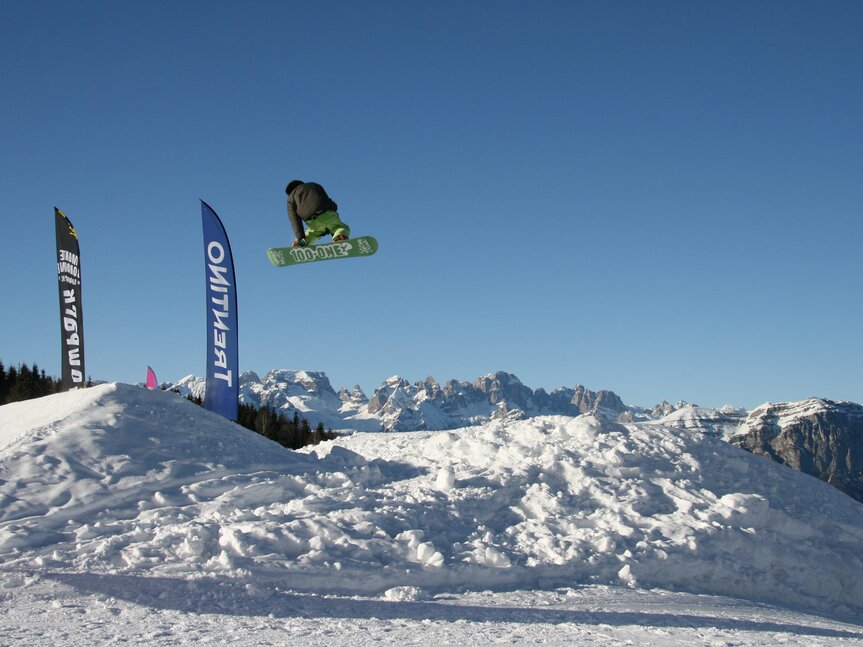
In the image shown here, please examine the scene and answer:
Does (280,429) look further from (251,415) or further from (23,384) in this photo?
(23,384)

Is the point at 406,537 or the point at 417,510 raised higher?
the point at 417,510

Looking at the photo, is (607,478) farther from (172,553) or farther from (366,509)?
(172,553)

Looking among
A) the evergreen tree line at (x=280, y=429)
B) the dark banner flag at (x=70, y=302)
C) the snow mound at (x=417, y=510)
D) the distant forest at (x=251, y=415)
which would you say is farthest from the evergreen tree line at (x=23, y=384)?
the snow mound at (x=417, y=510)

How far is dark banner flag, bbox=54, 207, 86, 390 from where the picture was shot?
73.9ft

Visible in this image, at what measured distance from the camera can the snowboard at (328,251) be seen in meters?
15.3

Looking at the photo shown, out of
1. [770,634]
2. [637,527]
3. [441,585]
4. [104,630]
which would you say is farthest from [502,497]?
[104,630]

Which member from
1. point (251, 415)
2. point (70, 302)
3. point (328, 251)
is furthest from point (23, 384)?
point (328, 251)

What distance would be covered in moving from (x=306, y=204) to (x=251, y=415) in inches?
1335

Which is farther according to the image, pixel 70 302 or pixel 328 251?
pixel 70 302

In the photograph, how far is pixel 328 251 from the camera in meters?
15.4

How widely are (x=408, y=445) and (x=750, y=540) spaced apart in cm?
785

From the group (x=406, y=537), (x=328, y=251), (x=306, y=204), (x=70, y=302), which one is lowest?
(x=406, y=537)

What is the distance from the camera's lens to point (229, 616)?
23.8 feet

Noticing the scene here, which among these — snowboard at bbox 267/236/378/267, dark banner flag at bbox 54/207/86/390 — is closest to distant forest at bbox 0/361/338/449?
dark banner flag at bbox 54/207/86/390
